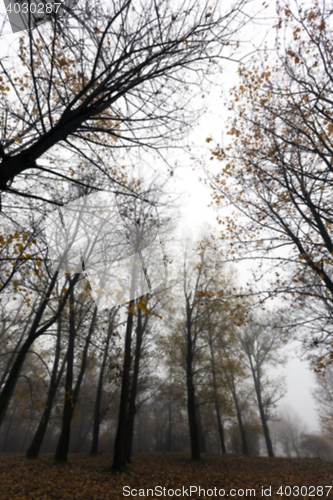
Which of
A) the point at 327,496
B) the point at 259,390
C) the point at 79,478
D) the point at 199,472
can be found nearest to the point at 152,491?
the point at 79,478

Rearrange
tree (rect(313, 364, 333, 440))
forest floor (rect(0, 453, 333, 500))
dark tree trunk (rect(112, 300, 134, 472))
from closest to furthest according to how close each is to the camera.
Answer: forest floor (rect(0, 453, 333, 500)) → dark tree trunk (rect(112, 300, 134, 472)) → tree (rect(313, 364, 333, 440))

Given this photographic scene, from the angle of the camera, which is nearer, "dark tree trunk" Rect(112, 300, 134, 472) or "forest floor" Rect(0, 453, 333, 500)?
"forest floor" Rect(0, 453, 333, 500)

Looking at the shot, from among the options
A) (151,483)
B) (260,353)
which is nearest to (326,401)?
(260,353)

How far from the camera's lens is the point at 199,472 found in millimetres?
7965

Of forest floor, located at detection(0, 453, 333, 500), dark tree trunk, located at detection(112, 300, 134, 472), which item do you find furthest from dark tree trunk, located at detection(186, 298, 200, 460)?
dark tree trunk, located at detection(112, 300, 134, 472)

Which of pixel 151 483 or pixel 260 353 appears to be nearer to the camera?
pixel 151 483

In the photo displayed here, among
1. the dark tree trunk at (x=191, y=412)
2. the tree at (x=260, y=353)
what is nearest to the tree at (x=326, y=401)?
the tree at (x=260, y=353)

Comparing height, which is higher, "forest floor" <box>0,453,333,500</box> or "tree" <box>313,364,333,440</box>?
"tree" <box>313,364,333,440</box>

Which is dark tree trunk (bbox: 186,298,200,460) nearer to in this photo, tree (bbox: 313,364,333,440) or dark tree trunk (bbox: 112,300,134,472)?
dark tree trunk (bbox: 112,300,134,472)

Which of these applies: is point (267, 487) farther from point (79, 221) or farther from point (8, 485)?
point (79, 221)

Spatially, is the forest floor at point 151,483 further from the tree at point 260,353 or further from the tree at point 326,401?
the tree at point 326,401

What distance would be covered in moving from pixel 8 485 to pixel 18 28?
919cm

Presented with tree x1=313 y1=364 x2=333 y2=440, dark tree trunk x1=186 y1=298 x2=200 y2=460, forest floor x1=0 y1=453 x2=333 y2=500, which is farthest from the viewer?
tree x1=313 y1=364 x2=333 y2=440

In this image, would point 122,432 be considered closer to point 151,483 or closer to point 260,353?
point 151,483
